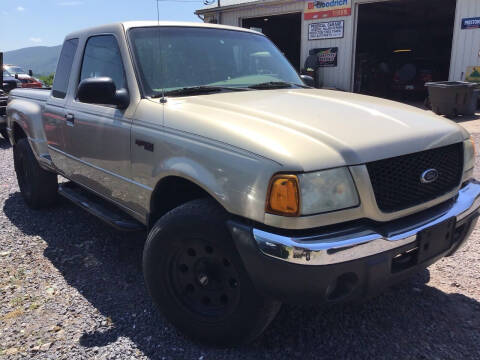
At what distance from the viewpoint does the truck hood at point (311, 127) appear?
2.09 metres

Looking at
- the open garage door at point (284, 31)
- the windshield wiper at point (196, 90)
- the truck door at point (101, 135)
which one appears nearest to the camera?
the windshield wiper at point (196, 90)

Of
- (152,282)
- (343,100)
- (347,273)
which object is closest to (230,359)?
(152,282)

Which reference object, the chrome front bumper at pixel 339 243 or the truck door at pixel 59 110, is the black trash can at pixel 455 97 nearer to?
the truck door at pixel 59 110

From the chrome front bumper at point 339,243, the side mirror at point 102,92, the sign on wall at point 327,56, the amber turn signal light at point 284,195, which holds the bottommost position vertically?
Result: the chrome front bumper at point 339,243

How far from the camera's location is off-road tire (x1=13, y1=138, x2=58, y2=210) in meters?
4.80

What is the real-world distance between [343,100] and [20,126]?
376cm

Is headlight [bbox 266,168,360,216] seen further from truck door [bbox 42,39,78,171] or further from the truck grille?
truck door [bbox 42,39,78,171]

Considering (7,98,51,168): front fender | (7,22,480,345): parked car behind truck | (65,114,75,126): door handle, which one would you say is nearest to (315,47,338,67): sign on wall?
(7,98,51,168): front fender

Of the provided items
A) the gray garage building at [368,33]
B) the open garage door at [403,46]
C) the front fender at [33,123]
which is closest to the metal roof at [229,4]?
the gray garage building at [368,33]

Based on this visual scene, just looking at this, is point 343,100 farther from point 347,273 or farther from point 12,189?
point 12,189

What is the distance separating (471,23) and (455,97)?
3.10 m

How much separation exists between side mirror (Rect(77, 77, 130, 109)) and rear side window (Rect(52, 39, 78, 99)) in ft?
4.04

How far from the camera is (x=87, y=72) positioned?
3.73 metres

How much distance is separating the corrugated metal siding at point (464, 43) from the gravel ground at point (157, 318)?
1095cm
